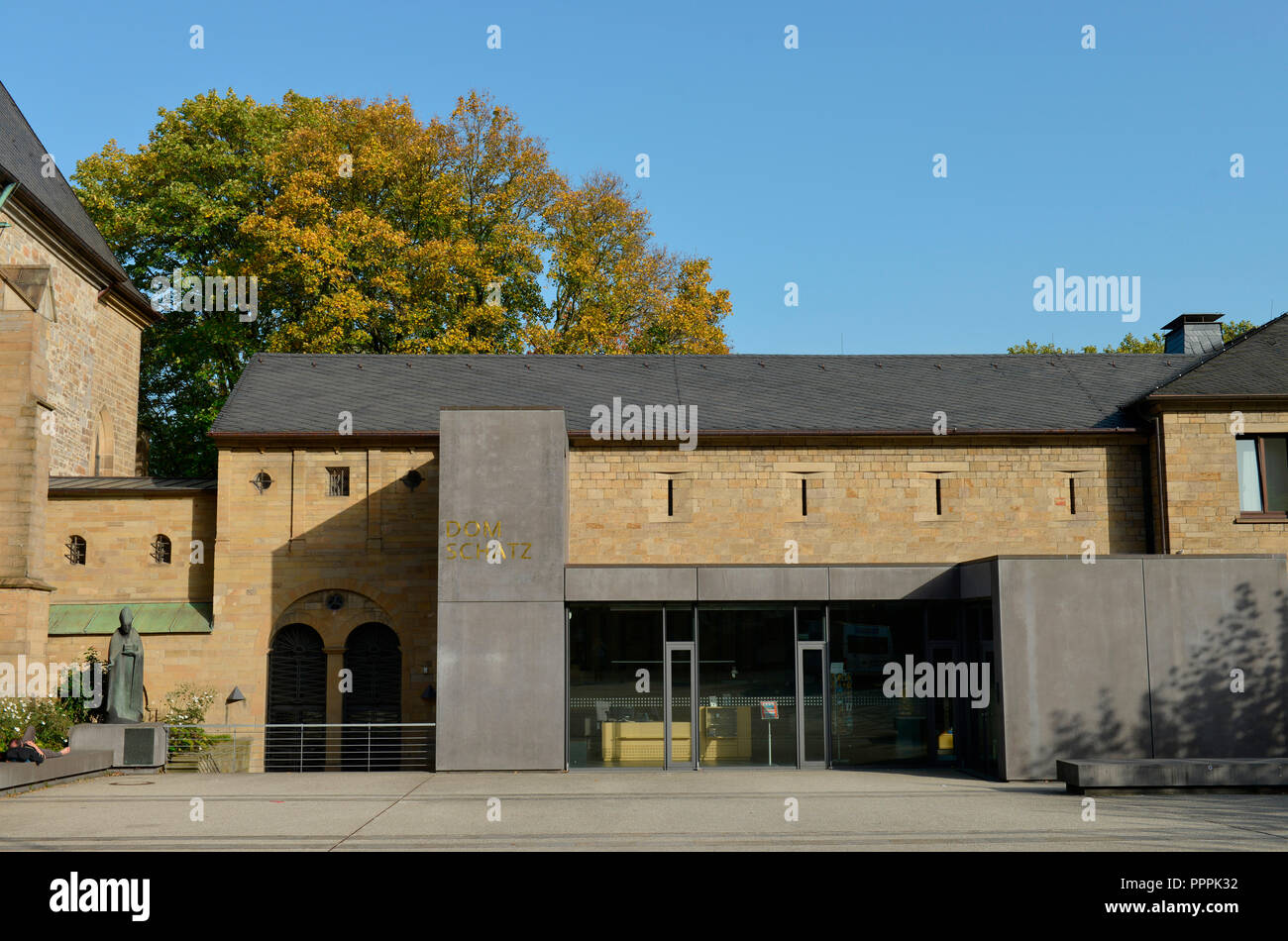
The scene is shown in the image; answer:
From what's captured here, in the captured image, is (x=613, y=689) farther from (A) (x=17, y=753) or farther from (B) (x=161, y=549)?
(B) (x=161, y=549)

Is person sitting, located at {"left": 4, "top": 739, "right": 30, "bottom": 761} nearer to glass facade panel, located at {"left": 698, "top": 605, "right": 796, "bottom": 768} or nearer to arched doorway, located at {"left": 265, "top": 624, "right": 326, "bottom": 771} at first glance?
arched doorway, located at {"left": 265, "top": 624, "right": 326, "bottom": 771}

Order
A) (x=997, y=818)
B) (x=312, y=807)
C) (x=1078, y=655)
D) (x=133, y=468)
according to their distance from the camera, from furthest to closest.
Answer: (x=133, y=468) < (x=1078, y=655) < (x=312, y=807) < (x=997, y=818)

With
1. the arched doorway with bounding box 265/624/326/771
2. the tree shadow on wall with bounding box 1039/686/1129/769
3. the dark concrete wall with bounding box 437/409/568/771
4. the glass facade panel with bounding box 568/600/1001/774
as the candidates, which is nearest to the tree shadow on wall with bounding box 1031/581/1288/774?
the tree shadow on wall with bounding box 1039/686/1129/769

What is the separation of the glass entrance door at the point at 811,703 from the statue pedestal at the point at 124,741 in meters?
10.6

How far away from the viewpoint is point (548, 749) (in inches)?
789

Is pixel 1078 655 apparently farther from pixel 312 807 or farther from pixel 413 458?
pixel 413 458

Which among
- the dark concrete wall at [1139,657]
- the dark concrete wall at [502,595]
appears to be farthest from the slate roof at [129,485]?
the dark concrete wall at [1139,657]

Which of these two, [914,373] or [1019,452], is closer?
[1019,452]

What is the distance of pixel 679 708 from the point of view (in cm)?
2097

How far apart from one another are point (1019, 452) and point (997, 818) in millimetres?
12917

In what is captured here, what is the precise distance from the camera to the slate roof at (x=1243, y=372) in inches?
965

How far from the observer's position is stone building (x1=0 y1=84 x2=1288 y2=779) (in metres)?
19.1

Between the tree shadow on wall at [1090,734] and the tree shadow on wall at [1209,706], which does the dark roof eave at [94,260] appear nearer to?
the tree shadow on wall at [1090,734]
